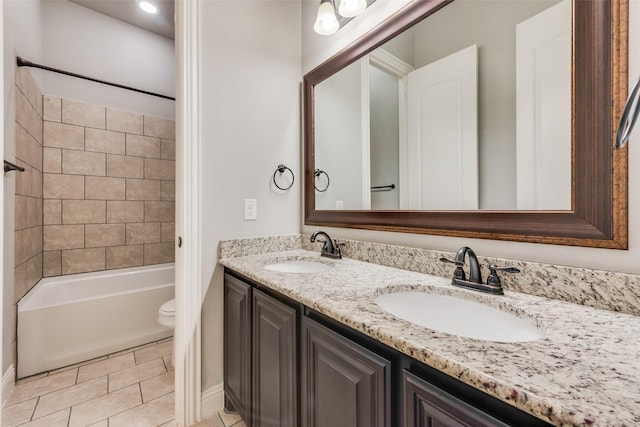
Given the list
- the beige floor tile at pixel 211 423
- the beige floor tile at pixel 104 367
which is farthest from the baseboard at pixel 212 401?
the beige floor tile at pixel 104 367

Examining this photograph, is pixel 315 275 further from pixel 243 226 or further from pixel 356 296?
pixel 243 226

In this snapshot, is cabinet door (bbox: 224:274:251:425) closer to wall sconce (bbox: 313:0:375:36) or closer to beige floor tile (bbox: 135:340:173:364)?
beige floor tile (bbox: 135:340:173:364)

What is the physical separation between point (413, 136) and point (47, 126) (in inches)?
109

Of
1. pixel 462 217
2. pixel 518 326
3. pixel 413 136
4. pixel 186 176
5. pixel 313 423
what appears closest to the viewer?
pixel 518 326

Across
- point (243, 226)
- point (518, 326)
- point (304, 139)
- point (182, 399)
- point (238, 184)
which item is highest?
point (304, 139)

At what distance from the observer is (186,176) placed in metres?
1.36

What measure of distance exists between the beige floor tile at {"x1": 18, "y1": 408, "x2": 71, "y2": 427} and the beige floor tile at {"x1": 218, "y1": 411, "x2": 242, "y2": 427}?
746 millimetres

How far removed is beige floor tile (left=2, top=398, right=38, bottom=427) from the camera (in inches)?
53.5

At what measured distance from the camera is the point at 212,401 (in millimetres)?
1441

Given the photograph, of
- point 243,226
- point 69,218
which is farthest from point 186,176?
point 69,218

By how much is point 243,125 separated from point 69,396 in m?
1.82

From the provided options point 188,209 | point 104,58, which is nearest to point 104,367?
point 188,209

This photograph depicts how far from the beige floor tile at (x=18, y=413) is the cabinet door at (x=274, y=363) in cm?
123

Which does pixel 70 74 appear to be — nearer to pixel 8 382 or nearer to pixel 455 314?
pixel 8 382
